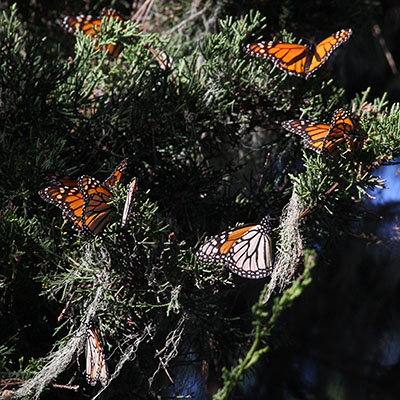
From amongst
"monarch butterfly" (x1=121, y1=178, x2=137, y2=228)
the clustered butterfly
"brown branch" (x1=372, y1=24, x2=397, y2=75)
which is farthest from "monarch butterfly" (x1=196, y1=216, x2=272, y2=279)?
"brown branch" (x1=372, y1=24, x2=397, y2=75)

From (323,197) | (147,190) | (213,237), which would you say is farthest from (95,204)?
(323,197)

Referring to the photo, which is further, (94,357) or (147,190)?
(147,190)

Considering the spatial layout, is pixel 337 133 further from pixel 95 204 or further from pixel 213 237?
pixel 95 204

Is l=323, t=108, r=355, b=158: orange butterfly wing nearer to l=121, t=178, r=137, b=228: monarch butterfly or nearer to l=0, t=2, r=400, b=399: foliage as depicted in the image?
l=0, t=2, r=400, b=399: foliage

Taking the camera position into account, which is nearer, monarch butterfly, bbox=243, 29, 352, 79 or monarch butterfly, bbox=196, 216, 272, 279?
monarch butterfly, bbox=196, 216, 272, 279

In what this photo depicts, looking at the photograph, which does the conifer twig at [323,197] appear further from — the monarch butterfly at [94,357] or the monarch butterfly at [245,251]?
the monarch butterfly at [94,357]
